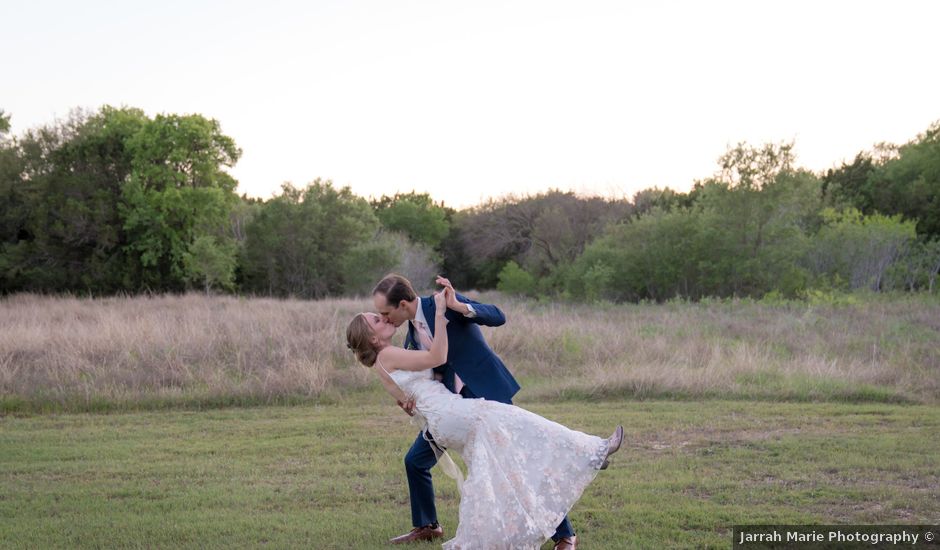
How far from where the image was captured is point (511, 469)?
207 inches

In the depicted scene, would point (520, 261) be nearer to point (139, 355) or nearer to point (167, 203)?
point (167, 203)

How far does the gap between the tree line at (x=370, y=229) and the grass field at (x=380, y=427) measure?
12029 mm

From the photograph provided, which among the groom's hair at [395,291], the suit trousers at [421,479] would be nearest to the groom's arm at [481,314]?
the groom's hair at [395,291]

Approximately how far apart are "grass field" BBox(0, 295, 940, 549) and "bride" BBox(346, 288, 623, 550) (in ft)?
2.97

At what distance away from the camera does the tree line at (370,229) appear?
3186 cm

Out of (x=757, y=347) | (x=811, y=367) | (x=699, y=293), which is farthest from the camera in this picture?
(x=699, y=293)

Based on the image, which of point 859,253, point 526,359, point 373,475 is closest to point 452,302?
point 373,475

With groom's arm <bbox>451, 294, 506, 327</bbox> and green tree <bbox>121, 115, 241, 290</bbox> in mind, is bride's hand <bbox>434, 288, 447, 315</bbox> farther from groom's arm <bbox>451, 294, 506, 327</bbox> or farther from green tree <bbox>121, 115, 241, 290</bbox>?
green tree <bbox>121, 115, 241, 290</bbox>

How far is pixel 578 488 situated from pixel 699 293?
29.6 metres

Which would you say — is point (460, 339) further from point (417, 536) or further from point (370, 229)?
point (370, 229)

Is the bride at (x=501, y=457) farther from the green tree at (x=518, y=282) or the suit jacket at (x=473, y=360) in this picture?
the green tree at (x=518, y=282)

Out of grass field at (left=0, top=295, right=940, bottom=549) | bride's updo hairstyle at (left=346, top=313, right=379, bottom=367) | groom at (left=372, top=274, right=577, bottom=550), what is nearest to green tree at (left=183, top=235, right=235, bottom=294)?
grass field at (left=0, top=295, right=940, bottom=549)

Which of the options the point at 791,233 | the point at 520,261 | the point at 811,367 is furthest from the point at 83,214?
the point at 811,367

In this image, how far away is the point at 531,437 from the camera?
210 inches
